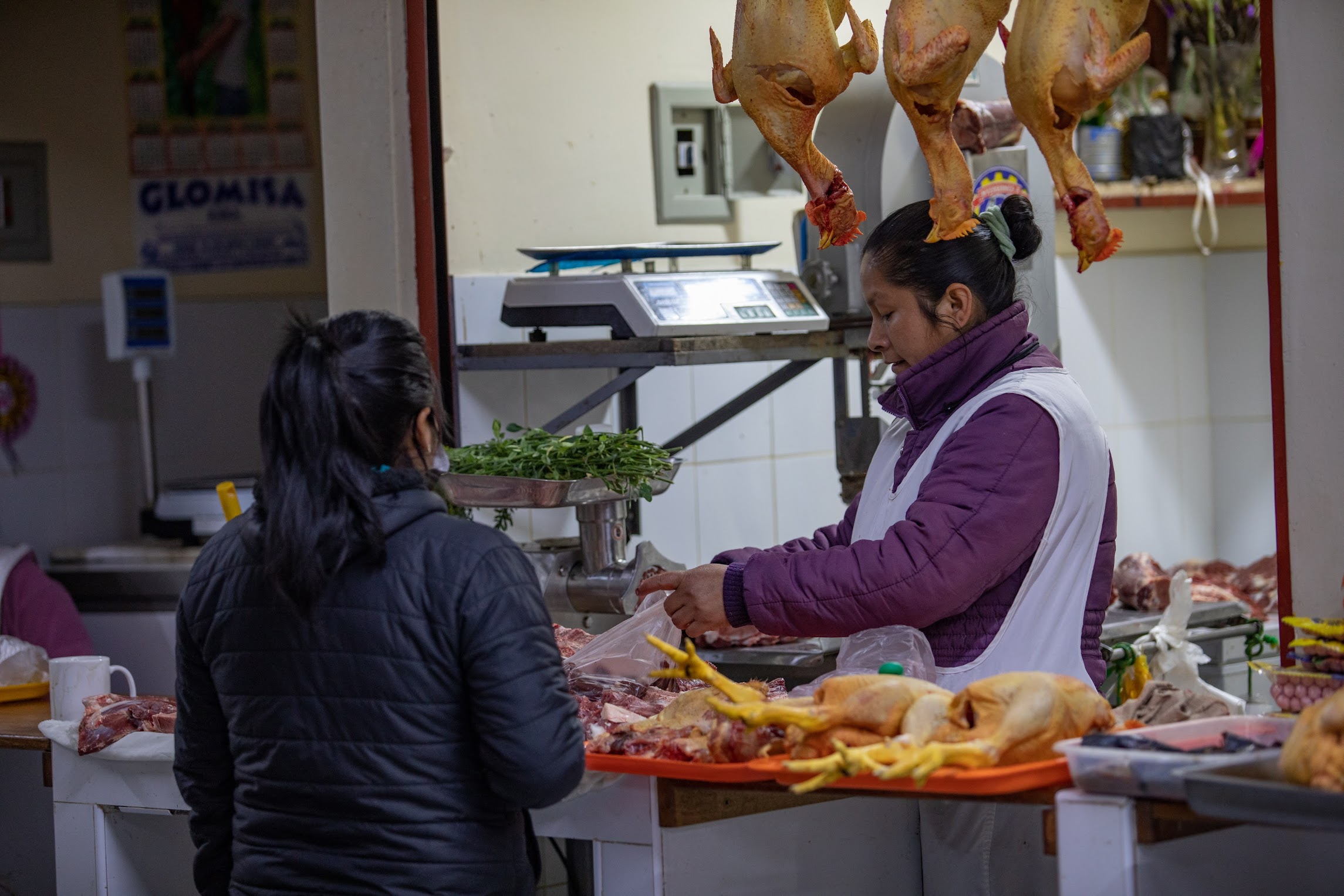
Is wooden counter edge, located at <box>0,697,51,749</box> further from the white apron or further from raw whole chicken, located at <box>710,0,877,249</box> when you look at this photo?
raw whole chicken, located at <box>710,0,877,249</box>

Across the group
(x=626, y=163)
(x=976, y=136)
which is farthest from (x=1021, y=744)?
(x=626, y=163)

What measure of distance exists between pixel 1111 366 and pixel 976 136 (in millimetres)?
2115

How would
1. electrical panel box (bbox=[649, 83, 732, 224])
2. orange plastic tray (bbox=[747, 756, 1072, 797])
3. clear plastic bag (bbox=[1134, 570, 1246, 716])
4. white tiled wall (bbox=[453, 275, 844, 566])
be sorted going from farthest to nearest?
1. electrical panel box (bbox=[649, 83, 732, 224])
2. white tiled wall (bbox=[453, 275, 844, 566])
3. clear plastic bag (bbox=[1134, 570, 1246, 716])
4. orange plastic tray (bbox=[747, 756, 1072, 797])

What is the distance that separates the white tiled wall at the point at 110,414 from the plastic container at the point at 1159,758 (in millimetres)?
3957

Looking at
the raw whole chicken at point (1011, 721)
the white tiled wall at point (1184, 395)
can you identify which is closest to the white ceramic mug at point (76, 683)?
the raw whole chicken at point (1011, 721)

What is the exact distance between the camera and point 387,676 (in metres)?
2.01

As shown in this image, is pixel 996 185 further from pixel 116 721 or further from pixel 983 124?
pixel 116 721

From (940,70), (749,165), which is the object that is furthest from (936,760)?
(749,165)

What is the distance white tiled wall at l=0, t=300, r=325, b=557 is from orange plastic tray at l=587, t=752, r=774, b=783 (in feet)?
11.1

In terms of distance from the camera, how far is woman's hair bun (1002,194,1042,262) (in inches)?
105

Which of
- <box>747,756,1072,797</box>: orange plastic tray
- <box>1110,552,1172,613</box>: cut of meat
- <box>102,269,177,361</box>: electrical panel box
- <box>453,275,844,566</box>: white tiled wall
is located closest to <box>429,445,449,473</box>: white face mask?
<box>747,756,1072,797</box>: orange plastic tray

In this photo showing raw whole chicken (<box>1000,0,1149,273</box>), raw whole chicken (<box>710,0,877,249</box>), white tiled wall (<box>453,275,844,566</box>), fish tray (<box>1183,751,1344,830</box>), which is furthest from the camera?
white tiled wall (<box>453,275,844,566</box>)

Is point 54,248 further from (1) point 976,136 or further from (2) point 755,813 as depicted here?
(2) point 755,813

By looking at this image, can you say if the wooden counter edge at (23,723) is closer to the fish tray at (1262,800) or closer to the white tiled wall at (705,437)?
the white tiled wall at (705,437)
